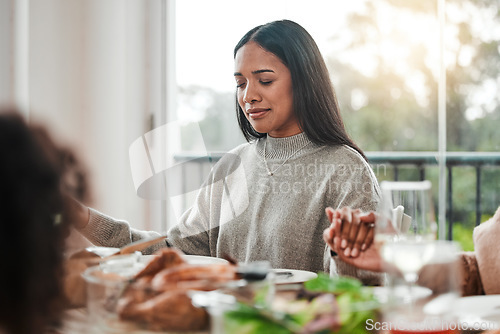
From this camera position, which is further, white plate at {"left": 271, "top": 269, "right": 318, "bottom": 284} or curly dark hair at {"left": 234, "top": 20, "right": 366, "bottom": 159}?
curly dark hair at {"left": 234, "top": 20, "right": 366, "bottom": 159}

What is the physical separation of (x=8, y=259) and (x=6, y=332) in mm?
63

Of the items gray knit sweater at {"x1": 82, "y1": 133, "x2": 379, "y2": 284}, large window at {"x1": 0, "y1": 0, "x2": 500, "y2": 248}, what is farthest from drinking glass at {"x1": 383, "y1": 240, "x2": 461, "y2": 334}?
large window at {"x1": 0, "y1": 0, "x2": 500, "y2": 248}

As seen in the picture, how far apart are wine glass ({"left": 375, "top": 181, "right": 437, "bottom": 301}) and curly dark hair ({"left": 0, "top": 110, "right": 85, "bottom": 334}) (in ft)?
1.15

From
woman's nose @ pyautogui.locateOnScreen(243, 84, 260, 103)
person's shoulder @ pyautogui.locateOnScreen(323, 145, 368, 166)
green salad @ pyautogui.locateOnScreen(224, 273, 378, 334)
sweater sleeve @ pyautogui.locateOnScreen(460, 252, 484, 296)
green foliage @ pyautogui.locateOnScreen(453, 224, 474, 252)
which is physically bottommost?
green foliage @ pyautogui.locateOnScreen(453, 224, 474, 252)

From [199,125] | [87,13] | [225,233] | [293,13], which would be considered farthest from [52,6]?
[225,233]

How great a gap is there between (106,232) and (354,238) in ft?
2.34

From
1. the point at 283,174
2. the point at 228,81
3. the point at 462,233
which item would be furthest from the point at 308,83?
the point at 462,233

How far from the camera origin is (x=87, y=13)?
3.02 metres

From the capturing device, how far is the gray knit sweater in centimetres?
133

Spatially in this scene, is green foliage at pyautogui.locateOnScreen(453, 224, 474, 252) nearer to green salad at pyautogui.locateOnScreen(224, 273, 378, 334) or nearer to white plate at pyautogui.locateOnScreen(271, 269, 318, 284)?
white plate at pyautogui.locateOnScreen(271, 269, 318, 284)

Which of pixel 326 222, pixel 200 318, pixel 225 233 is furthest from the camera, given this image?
pixel 225 233

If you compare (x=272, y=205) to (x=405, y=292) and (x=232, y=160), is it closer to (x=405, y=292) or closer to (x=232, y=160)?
(x=232, y=160)

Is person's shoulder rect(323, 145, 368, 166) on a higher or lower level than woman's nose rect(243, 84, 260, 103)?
lower

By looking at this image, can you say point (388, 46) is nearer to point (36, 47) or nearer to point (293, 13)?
point (293, 13)
